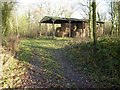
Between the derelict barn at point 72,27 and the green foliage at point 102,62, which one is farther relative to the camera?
the derelict barn at point 72,27

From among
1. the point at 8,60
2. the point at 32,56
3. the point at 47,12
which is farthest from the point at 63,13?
the point at 8,60

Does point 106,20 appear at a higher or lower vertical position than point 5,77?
higher

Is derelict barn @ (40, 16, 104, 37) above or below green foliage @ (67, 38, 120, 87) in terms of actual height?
above

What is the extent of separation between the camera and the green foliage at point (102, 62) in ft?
36.2

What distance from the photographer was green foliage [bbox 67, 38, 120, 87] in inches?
435

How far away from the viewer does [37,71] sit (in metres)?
12.3

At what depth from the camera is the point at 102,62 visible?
511 inches

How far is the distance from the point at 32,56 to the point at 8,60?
3.34 metres

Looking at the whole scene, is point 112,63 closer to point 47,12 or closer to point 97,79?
point 97,79

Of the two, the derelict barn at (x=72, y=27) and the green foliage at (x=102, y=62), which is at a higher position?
the derelict barn at (x=72, y=27)

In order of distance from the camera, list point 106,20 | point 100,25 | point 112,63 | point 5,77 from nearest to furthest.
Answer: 1. point 5,77
2. point 112,63
3. point 100,25
4. point 106,20

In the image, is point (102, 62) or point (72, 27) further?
point (72, 27)

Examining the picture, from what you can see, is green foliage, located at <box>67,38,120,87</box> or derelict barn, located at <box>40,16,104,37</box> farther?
derelict barn, located at <box>40,16,104,37</box>

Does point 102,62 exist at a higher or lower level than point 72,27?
lower
